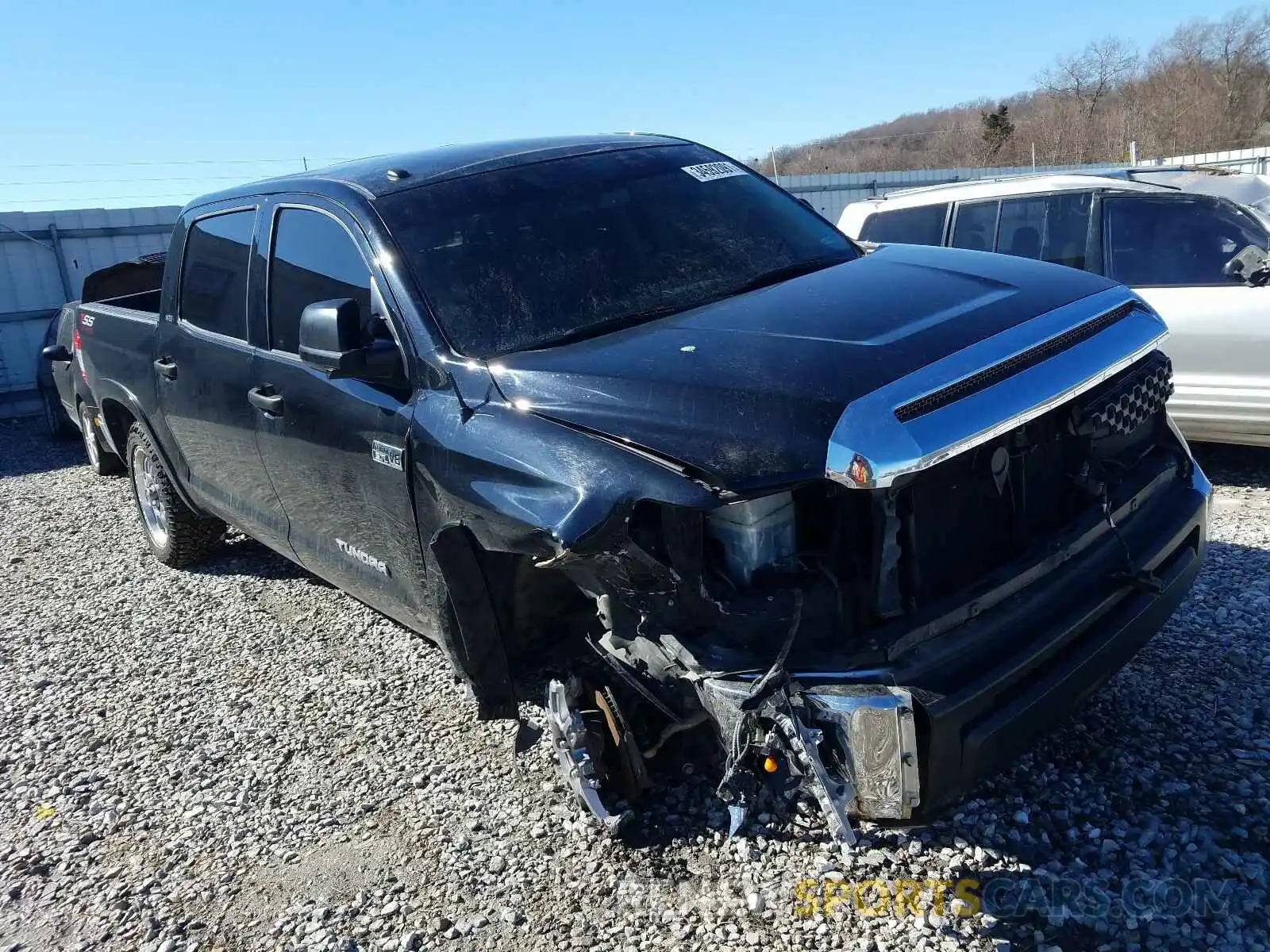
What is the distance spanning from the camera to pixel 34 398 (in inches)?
541

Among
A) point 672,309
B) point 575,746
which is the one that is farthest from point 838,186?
point 575,746

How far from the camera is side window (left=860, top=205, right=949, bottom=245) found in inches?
270

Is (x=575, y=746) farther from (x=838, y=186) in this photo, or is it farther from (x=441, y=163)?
(x=838, y=186)

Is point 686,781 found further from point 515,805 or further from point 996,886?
point 996,886

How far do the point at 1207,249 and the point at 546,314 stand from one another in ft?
14.8

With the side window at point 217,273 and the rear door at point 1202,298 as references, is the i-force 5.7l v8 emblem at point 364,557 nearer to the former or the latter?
the side window at point 217,273

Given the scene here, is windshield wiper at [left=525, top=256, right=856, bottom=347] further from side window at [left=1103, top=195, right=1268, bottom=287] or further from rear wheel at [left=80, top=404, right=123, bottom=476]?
rear wheel at [left=80, top=404, right=123, bottom=476]

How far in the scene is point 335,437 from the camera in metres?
3.44

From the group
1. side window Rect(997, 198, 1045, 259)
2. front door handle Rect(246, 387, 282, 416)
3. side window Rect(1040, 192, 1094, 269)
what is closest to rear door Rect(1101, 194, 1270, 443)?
side window Rect(1040, 192, 1094, 269)

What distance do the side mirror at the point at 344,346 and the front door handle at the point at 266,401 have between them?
2.39ft

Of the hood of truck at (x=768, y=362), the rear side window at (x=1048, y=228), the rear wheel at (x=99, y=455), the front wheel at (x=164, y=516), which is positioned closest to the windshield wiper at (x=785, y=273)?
the hood of truck at (x=768, y=362)

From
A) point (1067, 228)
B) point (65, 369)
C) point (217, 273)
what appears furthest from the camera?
point (65, 369)

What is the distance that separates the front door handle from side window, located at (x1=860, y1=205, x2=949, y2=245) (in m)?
4.48

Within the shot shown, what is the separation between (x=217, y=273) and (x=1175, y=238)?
17.5ft
